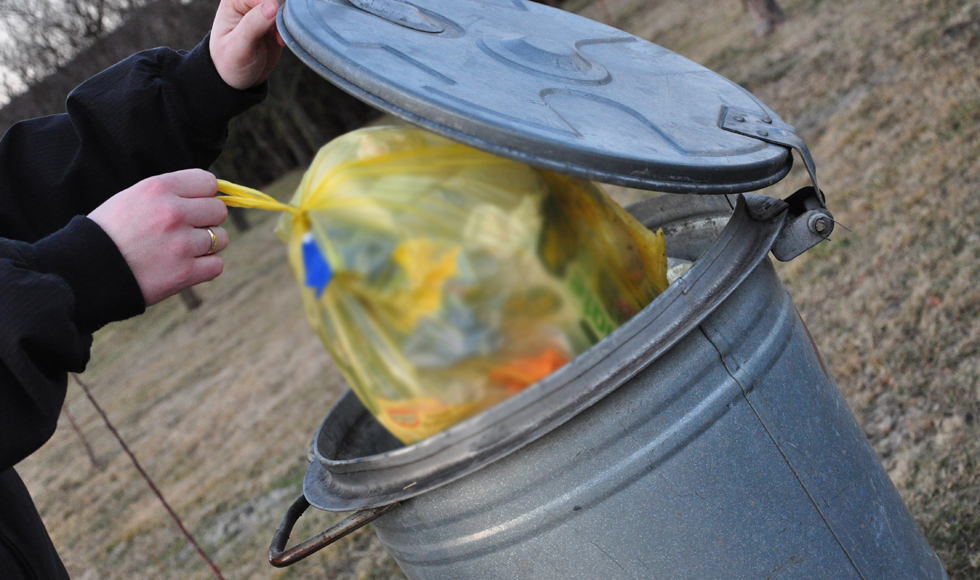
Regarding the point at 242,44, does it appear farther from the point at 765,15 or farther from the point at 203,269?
the point at 765,15

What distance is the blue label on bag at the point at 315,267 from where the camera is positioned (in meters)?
0.98

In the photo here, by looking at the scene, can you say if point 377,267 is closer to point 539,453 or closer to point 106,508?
point 539,453

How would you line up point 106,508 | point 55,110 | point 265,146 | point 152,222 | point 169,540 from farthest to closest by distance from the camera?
1. point 265,146
2. point 55,110
3. point 106,508
4. point 169,540
5. point 152,222

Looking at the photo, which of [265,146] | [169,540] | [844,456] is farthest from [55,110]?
[844,456]

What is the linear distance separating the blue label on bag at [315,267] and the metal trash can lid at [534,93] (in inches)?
8.5

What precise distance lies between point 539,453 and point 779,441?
37 centimetres

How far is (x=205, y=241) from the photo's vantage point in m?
1.15

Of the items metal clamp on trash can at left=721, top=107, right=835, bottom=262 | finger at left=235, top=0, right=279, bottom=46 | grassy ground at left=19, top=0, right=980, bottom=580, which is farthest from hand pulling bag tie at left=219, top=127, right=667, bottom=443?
grassy ground at left=19, top=0, right=980, bottom=580

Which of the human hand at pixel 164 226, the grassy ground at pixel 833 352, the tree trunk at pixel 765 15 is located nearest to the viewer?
the human hand at pixel 164 226

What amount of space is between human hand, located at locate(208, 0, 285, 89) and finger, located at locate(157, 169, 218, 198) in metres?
0.51

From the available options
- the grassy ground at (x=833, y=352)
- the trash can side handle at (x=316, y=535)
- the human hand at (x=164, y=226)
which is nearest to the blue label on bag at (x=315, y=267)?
the human hand at (x=164, y=226)

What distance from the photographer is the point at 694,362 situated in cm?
104

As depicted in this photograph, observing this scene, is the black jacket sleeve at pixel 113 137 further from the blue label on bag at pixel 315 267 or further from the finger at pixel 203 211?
the blue label on bag at pixel 315 267

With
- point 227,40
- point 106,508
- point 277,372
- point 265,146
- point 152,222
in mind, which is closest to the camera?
point 152,222
